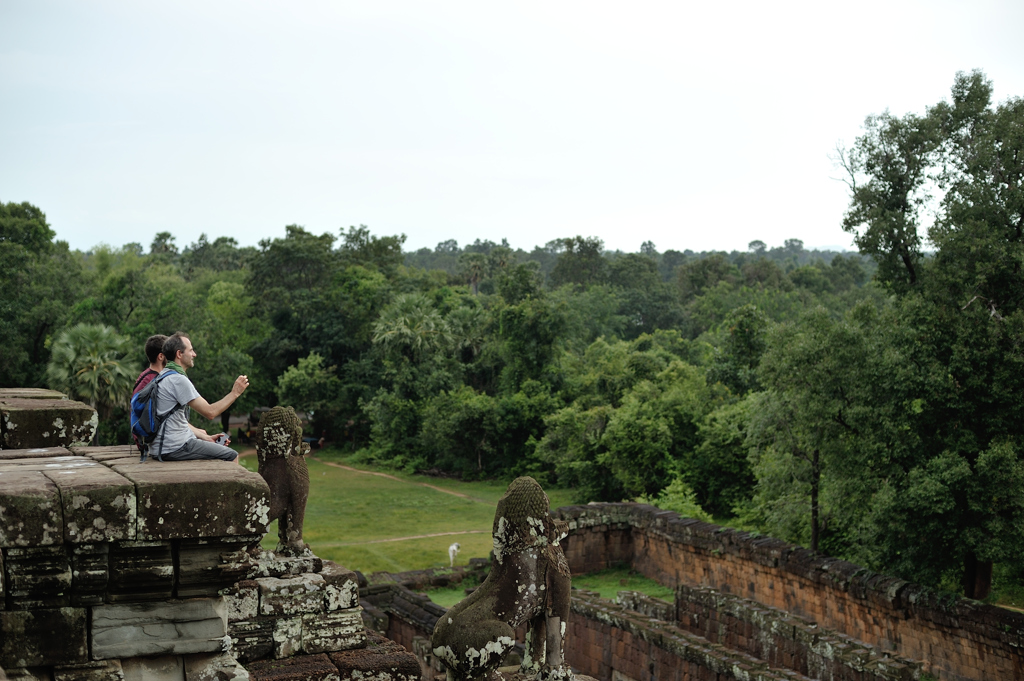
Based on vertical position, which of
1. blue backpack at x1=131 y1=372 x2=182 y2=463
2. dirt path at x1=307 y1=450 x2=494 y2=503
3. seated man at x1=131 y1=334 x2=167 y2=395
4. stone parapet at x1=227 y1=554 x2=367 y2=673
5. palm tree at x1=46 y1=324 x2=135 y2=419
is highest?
seated man at x1=131 y1=334 x2=167 y2=395

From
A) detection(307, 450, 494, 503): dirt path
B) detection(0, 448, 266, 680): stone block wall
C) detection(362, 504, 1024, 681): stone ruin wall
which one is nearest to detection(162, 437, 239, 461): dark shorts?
detection(0, 448, 266, 680): stone block wall

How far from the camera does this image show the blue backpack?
332 centimetres

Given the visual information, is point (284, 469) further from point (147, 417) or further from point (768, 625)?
point (768, 625)

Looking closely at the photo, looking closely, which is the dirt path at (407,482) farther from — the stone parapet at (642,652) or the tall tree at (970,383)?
the tall tree at (970,383)

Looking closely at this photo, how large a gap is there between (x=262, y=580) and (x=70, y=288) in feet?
95.6

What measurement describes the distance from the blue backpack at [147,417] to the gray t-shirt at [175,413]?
2cm

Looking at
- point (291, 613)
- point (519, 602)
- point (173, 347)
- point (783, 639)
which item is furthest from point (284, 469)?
point (783, 639)

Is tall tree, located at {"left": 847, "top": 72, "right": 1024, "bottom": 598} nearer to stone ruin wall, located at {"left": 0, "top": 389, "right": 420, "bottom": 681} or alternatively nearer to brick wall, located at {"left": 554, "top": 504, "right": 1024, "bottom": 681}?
brick wall, located at {"left": 554, "top": 504, "right": 1024, "bottom": 681}

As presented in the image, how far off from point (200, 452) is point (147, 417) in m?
0.32

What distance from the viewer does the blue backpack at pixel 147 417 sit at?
3.32 m

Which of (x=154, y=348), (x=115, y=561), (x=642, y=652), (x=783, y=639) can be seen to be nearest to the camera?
(x=115, y=561)

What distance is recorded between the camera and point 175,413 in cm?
341

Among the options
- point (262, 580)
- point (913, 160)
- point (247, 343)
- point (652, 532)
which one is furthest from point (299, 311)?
Result: point (262, 580)

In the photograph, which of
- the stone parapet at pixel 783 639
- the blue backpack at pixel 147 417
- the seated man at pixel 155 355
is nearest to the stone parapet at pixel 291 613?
the seated man at pixel 155 355
